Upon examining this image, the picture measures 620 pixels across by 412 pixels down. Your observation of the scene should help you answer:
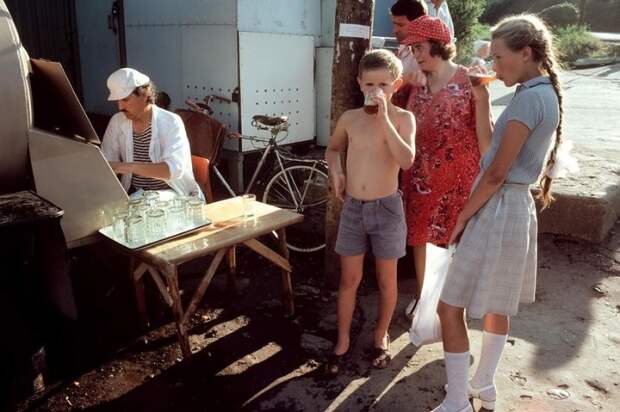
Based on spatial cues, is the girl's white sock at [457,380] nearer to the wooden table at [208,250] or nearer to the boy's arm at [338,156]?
the boy's arm at [338,156]

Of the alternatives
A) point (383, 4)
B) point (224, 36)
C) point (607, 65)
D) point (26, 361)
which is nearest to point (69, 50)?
point (224, 36)

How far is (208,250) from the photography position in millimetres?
2920

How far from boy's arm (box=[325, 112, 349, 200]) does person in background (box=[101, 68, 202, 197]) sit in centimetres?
117

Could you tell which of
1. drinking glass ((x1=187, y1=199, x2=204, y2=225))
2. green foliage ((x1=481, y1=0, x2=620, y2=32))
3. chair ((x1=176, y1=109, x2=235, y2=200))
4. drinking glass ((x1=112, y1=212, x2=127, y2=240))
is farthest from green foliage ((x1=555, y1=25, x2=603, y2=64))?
drinking glass ((x1=112, y1=212, x2=127, y2=240))

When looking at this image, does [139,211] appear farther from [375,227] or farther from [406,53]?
[406,53]

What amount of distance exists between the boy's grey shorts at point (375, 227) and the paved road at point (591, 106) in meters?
4.93

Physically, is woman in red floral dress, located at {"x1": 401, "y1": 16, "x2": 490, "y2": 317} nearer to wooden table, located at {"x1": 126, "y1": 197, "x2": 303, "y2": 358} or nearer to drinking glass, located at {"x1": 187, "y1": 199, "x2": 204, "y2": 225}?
wooden table, located at {"x1": 126, "y1": 197, "x2": 303, "y2": 358}

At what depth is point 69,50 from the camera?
7164 millimetres

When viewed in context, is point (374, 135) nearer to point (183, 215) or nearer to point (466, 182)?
point (466, 182)

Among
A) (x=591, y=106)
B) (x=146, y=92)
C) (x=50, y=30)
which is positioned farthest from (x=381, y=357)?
(x=591, y=106)

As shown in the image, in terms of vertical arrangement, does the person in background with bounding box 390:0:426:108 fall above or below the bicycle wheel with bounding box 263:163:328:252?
above

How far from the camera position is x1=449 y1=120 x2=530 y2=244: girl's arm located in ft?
7.22

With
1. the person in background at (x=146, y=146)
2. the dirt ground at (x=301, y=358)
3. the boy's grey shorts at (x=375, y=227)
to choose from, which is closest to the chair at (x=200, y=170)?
the person in background at (x=146, y=146)

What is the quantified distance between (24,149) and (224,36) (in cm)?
310
